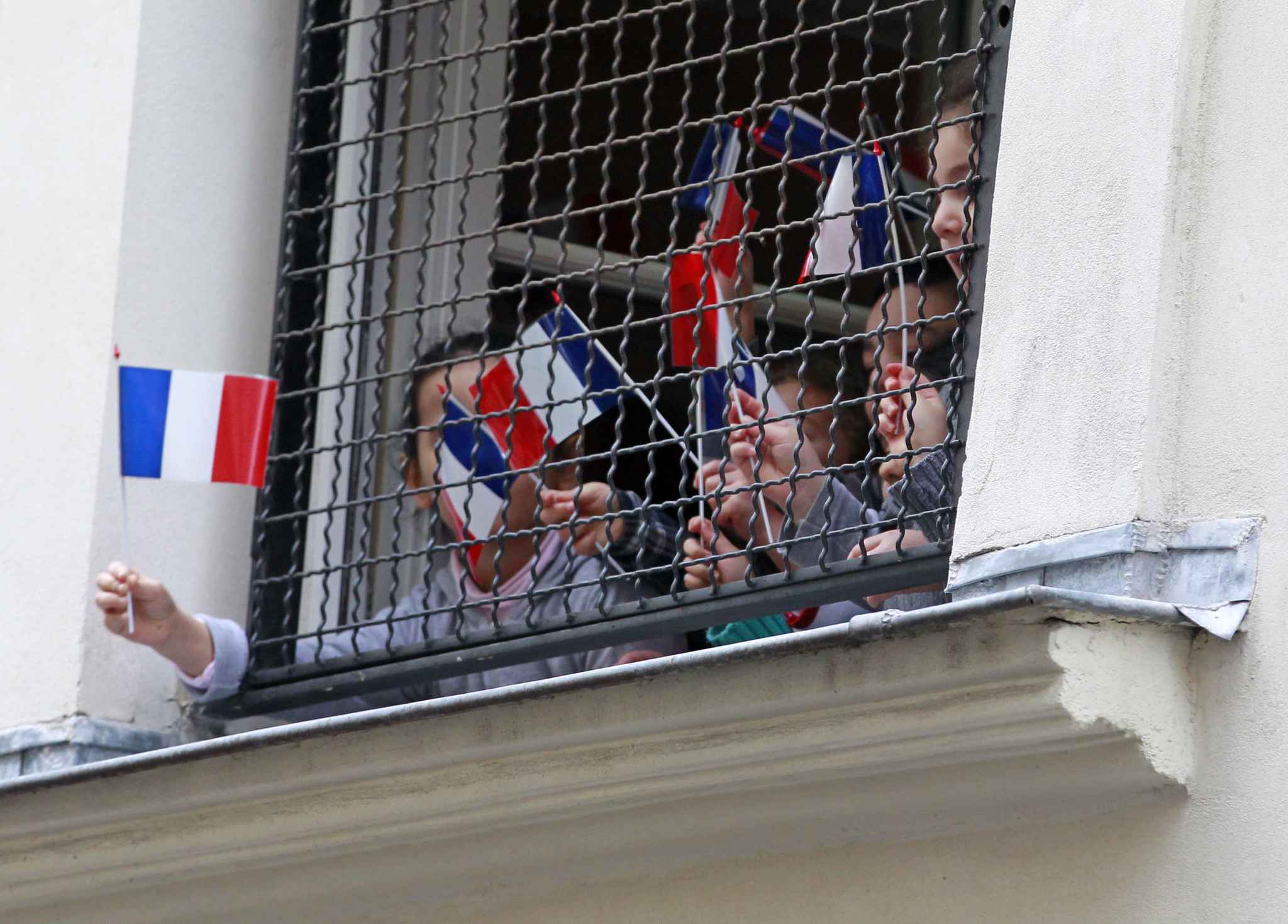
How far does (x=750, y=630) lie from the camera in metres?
4.27

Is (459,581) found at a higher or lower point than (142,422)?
lower

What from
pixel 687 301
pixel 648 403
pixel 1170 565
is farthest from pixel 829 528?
pixel 1170 565

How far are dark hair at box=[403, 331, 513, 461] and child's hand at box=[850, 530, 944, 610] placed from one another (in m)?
0.99

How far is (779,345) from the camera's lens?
20.1 ft

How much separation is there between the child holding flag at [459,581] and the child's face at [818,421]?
400 mm

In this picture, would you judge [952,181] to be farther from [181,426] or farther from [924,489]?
[181,426]

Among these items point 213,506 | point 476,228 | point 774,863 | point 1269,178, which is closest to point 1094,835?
point 774,863

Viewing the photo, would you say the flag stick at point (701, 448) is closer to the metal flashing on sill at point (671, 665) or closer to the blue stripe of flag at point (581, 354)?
the blue stripe of flag at point (581, 354)

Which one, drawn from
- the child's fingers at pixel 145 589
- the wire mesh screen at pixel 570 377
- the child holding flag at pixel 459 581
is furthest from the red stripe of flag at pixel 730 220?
the child's fingers at pixel 145 589

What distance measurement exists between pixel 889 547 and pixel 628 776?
0.83m

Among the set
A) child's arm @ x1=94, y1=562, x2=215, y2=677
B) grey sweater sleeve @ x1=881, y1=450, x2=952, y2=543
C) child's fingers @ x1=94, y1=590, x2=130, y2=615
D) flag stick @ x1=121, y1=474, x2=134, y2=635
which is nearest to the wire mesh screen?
grey sweater sleeve @ x1=881, y1=450, x2=952, y2=543

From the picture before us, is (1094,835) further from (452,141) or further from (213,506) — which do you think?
(452,141)

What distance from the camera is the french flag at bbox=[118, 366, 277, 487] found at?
440cm

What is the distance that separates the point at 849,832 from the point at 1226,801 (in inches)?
25.1
